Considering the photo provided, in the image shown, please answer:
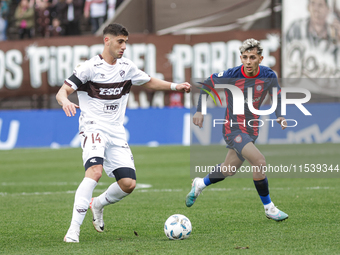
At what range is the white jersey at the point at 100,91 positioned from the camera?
5930 millimetres

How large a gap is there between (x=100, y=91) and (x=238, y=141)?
5.96 ft

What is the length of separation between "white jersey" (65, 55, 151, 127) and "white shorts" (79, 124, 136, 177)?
0.13 metres

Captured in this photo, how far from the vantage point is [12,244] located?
5457 mm

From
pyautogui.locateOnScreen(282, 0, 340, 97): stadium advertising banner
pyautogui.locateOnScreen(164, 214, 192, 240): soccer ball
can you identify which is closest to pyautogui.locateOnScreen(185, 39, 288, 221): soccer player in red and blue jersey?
pyautogui.locateOnScreen(164, 214, 192, 240): soccer ball

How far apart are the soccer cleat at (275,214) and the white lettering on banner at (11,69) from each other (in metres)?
16.0

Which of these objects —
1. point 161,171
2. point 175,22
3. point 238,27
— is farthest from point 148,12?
point 161,171

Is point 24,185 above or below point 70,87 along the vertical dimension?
below

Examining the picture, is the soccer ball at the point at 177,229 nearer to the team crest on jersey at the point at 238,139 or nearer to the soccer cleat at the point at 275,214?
the soccer cleat at the point at 275,214

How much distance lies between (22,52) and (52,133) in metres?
4.05

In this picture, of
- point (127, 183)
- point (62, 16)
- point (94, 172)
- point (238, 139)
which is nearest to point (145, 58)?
point (62, 16)

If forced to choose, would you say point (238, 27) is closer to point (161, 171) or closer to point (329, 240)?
point (161, 171)

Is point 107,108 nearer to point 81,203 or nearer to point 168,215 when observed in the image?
point 81,203

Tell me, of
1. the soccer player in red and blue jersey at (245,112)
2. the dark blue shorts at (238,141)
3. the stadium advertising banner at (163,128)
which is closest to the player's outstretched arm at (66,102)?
the soccer player in red and blue jersey at (245,112)

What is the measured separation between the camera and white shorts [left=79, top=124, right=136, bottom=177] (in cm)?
579
